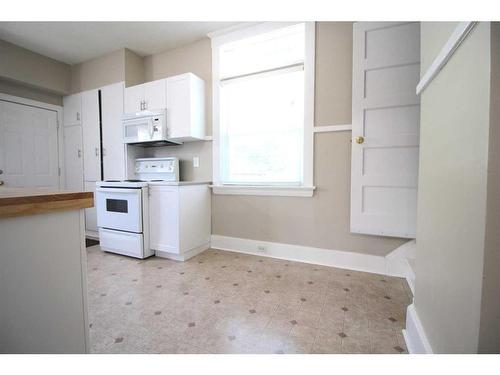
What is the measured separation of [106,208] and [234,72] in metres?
2.21

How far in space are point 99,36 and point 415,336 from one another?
4.10 metres

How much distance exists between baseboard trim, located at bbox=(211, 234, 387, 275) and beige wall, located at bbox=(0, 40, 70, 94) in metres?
3.25

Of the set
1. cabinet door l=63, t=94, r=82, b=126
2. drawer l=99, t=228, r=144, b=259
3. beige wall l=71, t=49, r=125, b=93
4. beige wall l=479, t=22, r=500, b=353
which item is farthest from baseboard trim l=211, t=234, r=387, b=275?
cabinet door l=63, t=94, r=82, b=126

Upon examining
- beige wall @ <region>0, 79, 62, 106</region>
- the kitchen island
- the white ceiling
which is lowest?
the kitchen island

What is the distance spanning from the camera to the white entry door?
9.96 ft

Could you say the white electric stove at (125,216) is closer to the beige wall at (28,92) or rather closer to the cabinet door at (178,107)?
the cabinet door at (178,107)

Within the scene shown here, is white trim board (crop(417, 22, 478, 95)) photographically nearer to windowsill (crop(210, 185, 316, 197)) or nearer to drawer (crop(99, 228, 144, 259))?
windowsill (crop(210, 185, 316, 197))

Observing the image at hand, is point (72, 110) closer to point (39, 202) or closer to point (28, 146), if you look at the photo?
point (28, 146)

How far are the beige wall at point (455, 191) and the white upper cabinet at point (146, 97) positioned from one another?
258cm

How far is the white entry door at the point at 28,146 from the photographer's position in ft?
9.96

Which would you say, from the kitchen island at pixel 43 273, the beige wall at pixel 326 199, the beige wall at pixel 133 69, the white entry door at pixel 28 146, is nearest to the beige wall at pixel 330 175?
the beige wall at pixel 326 199

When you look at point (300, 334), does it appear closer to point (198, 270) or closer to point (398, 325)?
point (398, 325)
